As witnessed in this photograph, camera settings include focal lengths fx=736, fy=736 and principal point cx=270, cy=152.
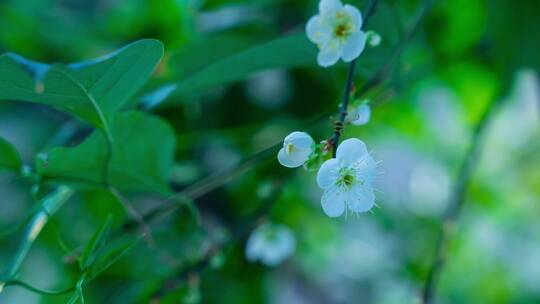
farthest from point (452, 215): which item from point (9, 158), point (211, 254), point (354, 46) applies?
point (9, 158)

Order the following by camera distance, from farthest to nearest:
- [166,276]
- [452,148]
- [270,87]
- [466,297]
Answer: [466,297] → [452,148] → [270,87] → [166,276]

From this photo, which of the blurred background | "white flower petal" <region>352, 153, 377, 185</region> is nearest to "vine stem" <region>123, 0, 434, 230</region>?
the blurred background

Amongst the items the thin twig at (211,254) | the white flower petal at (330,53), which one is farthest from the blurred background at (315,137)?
the white flower petal at (330,53)

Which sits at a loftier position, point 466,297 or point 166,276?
point 166,276

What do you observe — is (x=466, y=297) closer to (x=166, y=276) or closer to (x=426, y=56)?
(x=426, y=56)

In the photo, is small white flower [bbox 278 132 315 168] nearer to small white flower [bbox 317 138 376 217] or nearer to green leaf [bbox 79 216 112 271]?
small white flower [bbox 317 138 376 217]

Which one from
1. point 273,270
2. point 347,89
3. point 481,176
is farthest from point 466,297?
point 347,89

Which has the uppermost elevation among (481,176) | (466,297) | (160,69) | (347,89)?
(347,89)
